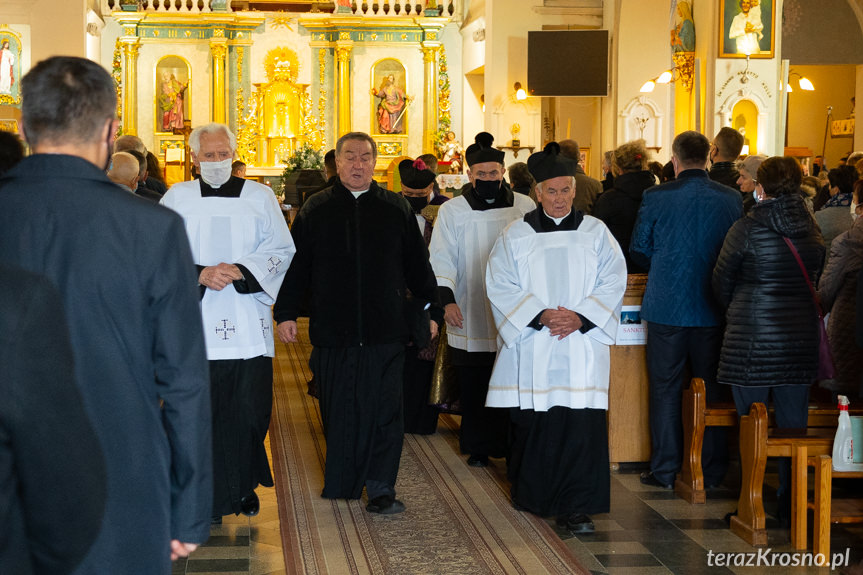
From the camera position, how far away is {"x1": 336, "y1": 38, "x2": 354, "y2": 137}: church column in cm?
2447

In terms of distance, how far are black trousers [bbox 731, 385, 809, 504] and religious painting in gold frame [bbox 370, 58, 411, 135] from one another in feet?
63.9

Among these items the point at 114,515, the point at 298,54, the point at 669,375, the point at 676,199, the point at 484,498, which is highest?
the point at 298,54

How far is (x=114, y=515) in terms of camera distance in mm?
2486

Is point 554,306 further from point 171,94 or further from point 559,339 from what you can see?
point 171,94

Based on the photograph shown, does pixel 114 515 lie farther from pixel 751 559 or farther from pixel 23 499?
pixel 751 559

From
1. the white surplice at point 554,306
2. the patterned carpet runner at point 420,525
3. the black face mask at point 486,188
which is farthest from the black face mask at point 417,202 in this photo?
the white surplice at point 554,306

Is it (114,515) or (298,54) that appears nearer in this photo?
(114,515)

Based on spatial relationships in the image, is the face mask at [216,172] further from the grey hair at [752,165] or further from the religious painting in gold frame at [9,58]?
the religious painting in gold frame at [9,58]

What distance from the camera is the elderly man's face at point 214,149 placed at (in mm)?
5508

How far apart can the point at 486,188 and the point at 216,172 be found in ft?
6.16

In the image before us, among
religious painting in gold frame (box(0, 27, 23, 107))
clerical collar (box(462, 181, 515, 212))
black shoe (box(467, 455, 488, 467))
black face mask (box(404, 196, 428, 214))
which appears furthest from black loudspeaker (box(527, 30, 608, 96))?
black shoe (box(467, 455, 488, 467))

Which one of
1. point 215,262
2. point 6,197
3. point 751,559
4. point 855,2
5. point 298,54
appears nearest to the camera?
point 6,197

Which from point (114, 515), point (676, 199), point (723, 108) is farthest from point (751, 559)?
point (723, 108)

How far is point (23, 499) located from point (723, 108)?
11.3m
